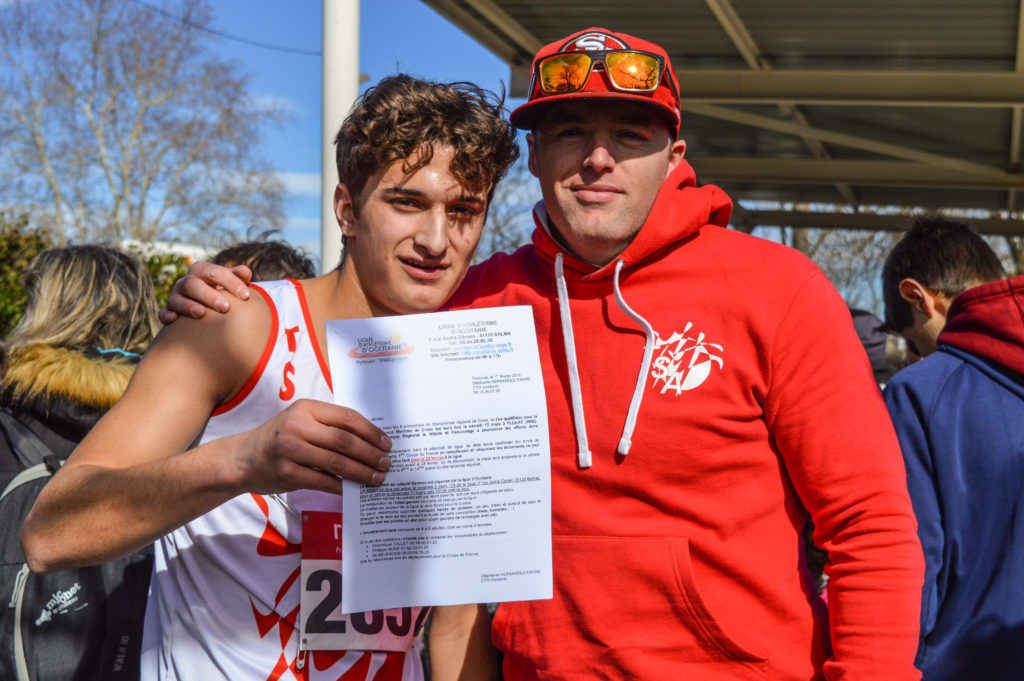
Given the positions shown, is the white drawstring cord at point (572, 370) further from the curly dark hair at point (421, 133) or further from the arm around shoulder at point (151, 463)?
the arm around shoulder at point (151, 463)

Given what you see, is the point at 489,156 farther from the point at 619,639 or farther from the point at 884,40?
the point at 884,40

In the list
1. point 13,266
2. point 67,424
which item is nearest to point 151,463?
point 67,424

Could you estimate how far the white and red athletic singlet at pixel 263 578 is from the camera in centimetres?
209

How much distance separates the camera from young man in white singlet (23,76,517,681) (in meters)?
1.73

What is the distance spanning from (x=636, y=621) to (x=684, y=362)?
1.98 ft

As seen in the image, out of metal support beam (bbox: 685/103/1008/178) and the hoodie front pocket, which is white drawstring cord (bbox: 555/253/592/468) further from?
metal support beam (bbox: 685/103/1008/178)

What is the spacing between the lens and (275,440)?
5.45 feet

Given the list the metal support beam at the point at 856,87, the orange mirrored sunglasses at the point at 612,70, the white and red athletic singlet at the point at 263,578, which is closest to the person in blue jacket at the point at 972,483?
the orange mirrored sunglasses at the point at 612,70

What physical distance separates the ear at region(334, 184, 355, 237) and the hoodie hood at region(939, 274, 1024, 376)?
182 centimetres

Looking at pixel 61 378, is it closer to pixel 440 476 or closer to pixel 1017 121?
pixel 440 476

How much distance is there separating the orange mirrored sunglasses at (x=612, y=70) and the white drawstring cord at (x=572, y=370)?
16.9 inches

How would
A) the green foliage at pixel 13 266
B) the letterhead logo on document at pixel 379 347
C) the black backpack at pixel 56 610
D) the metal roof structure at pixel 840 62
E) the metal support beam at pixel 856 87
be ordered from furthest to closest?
the green foliage at pixel 13 266, the metal support beam at pixel 856 87, the metal roof structure at pixel 840 62, the black backpack at pixel 56 610, the letterhead logo on document at pixel 379 347

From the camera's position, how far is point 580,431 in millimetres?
2221

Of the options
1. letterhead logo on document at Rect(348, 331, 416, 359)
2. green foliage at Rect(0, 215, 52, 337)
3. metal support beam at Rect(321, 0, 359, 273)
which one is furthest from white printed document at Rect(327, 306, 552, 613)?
green foliage at Rect(0, 215, 52, 337)
